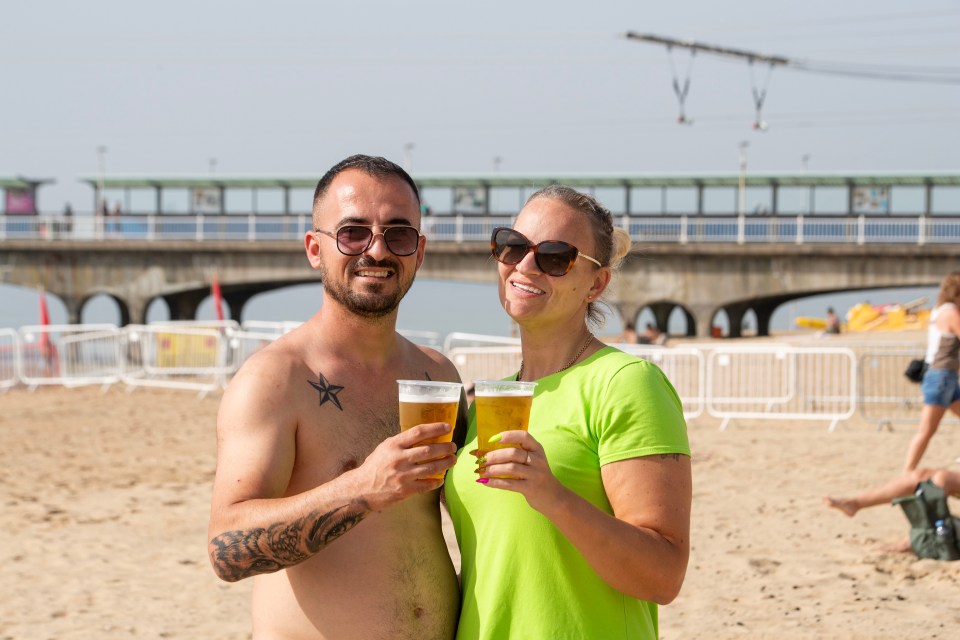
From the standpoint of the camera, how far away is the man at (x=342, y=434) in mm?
2807

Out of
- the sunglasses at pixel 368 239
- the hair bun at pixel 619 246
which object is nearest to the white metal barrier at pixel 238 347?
the sunglasses at pixel 368 239

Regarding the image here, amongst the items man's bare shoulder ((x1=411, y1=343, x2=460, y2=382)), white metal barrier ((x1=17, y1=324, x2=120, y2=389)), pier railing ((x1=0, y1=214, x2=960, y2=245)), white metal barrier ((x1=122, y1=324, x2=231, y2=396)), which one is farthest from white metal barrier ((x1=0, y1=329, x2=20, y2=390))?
man's bare shoulder ((x1=411, y1=343, x2=460, y2=382))

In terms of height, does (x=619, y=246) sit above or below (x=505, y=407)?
above

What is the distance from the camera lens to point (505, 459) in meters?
2.26

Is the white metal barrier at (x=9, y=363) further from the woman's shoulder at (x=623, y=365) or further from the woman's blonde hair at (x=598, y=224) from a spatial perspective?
the woman's shoulder at (x=623, y=365)

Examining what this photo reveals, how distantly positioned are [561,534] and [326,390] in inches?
32.4

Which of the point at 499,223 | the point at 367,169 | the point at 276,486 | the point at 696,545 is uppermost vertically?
the point at 499,223

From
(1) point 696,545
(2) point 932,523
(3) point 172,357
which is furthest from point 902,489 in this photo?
(3) point 172,357

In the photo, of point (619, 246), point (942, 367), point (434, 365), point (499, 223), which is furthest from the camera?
point (499, 223)

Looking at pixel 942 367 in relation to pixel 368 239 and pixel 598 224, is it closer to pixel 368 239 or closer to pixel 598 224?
pixel 598 224

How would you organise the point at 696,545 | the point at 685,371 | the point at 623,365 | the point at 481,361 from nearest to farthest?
the point at 623,365, the point at 696,545, the point at 685,371, the point at 481,361

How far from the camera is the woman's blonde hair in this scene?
287 cm

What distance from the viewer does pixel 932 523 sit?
7.16 metres

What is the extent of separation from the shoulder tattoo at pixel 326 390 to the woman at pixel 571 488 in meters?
0.42
